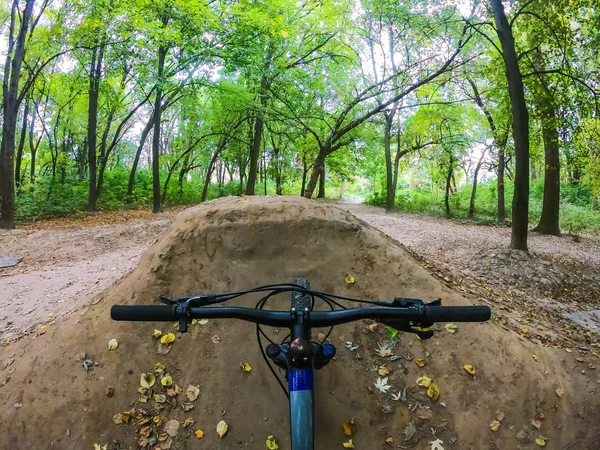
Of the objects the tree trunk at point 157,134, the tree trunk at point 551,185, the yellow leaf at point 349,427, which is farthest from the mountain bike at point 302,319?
the tree trunk at point 157,134

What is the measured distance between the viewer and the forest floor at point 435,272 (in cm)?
478

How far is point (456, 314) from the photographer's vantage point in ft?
4.93

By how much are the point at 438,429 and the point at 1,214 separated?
13527 millimetres

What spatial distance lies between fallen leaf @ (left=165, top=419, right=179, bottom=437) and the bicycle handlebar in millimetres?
1889

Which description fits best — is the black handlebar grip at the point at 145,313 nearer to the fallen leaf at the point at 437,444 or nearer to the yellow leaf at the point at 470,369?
the fallen leaf at the point at 437,444

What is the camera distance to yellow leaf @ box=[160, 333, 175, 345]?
342 cm

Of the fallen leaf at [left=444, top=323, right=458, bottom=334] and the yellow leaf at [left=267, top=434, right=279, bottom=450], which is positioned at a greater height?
the fallen leaf at [left=444, top=323, right=458, bottom=334]

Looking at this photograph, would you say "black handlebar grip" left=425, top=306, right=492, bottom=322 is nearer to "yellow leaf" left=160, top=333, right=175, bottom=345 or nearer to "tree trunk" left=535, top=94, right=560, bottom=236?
"yellow leaf" left=160, top=333, right=175, bottom=345

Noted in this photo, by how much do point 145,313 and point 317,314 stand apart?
742mm

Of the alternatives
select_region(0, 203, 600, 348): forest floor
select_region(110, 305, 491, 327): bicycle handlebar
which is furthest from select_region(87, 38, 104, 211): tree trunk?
select_region(110, 305, 491, 327): bicycle handlebar

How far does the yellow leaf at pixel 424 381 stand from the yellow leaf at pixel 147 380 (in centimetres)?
239

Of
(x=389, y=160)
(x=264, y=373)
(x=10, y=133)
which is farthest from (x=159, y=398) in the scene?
(x=389, y=160)

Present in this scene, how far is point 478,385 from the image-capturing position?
317 centimetres

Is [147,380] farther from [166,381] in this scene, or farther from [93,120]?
[93,120]
